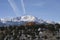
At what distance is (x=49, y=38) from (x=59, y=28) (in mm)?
5159

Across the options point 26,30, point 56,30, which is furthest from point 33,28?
point 56,30

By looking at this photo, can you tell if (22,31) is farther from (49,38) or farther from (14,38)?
(49,38)

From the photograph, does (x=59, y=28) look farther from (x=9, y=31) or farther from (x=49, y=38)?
(x=9, y=31)

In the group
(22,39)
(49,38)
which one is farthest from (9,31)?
(49,38)

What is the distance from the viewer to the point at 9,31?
44688 mm

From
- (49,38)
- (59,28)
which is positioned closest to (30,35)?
(49,38)

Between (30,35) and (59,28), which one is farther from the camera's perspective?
(59,28)

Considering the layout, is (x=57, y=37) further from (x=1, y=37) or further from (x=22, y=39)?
(x=1, y=37)

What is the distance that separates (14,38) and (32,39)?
141 inches

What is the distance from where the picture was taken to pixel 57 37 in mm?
41344

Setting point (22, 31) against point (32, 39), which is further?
point (22, 31)

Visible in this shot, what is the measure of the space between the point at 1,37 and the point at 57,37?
37.1 ft

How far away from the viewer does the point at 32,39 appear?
41312 millimetres

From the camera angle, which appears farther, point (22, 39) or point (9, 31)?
point (9, 31)
